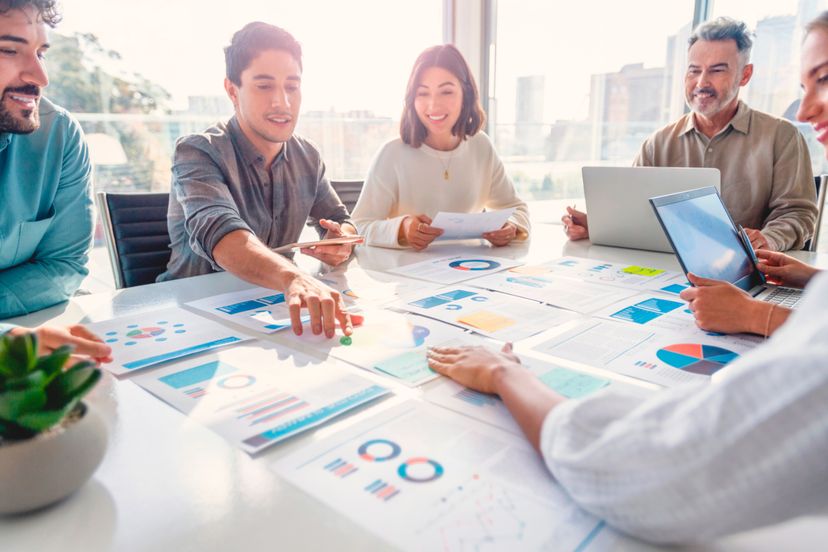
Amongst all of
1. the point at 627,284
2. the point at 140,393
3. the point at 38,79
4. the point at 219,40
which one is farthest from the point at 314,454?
the point at 219,40

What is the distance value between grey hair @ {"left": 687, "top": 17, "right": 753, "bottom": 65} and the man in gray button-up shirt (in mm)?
1562

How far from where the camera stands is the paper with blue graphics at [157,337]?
2.94 feet

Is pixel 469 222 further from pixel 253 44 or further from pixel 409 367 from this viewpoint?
pixel 409 367

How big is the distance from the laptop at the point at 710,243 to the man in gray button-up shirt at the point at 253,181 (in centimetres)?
82

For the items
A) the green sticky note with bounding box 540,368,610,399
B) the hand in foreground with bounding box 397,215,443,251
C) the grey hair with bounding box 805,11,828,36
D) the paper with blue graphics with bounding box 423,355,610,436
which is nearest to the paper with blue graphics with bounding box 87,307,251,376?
the paper with blue graphics with bounding box 423,355,610,436

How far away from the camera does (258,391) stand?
787 millimetres

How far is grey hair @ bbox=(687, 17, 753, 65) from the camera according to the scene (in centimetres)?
217

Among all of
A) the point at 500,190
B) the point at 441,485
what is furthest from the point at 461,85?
the point at 441,485

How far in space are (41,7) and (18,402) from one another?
45.6 inches

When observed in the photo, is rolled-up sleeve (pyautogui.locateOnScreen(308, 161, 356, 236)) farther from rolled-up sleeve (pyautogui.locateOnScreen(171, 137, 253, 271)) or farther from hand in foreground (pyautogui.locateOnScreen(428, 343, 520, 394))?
hand in foreground (pyautogui.locateOnScreen(428, 343, 520, 394))

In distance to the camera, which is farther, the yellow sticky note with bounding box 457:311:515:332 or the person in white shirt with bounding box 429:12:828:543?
the yellow sticky note with bounding box 457:311:515:332

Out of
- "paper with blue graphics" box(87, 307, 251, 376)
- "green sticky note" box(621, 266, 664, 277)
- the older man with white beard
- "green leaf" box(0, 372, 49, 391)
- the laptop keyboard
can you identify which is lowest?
the laptop keyboard

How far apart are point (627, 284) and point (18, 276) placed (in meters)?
1.40

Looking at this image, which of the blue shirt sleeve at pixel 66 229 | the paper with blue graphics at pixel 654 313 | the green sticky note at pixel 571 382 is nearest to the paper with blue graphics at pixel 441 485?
the green sticky note at pixel 571 382
